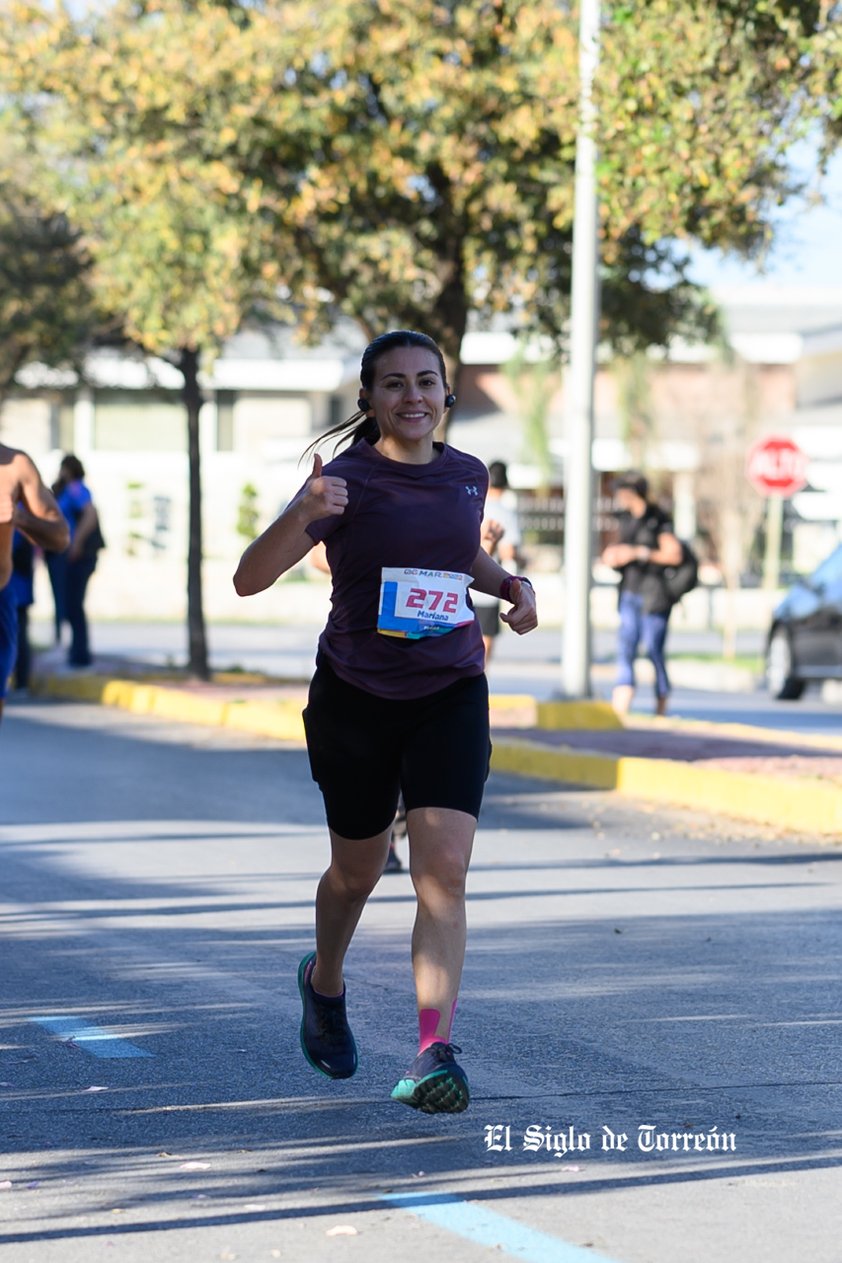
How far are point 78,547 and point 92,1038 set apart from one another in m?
15.0

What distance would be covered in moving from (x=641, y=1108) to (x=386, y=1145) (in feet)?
2.37

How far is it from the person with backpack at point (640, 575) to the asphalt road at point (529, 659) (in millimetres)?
536

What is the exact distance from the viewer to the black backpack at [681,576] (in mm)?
17156

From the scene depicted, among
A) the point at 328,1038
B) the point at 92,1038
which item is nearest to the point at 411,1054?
the point at 328,1038

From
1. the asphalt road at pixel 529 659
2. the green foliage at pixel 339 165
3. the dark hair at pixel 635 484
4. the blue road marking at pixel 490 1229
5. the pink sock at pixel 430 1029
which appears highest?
the green foliage at pixel 339 165

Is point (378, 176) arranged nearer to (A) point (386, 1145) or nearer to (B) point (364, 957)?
(B) point (364, 957)

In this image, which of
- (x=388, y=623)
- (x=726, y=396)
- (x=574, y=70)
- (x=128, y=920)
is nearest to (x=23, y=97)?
(x=574, y=70)

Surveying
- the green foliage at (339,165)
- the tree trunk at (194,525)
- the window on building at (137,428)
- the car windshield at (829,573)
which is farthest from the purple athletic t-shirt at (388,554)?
the window on building at (137,428)

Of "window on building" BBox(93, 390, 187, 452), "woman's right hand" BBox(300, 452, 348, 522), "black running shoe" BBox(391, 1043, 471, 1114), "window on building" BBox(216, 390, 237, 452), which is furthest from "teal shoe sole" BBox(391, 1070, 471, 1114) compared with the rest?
"window on building" BBox(93, 390, 187, 452)

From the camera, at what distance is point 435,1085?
5.43 meters

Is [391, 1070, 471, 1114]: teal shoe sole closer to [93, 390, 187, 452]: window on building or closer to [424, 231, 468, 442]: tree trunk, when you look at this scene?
[424, 231, 468, 442]: tree trunk

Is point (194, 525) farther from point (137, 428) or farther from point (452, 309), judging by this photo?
point (137, 428)

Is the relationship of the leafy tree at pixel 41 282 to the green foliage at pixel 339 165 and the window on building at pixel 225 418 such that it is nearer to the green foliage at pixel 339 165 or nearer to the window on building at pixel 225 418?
the green foliage at pixel 339 165

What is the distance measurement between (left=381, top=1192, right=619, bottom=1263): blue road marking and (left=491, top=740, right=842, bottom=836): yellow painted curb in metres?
7.28
